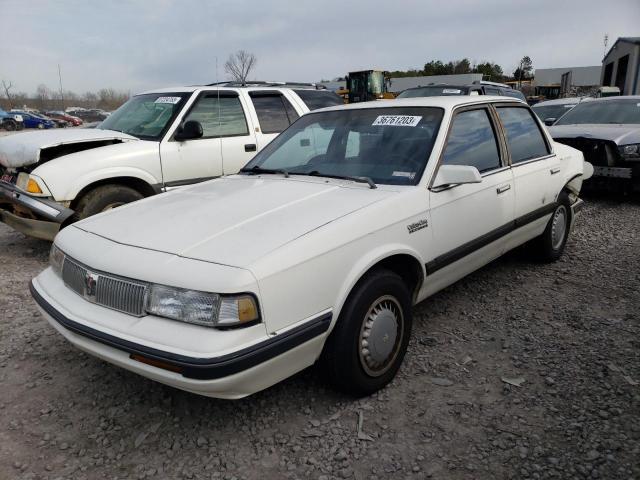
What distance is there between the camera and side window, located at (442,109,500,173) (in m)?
3.36

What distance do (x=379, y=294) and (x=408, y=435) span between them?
0.72 metres

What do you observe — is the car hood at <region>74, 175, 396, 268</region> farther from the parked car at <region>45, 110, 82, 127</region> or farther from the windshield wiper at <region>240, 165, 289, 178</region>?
the parked car at <region>45, 110, 82, 127</region>

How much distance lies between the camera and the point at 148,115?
5.90 m

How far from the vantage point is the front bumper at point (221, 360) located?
2.05 meters

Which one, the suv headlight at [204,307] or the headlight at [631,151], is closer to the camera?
the suv headlight at [204,307]

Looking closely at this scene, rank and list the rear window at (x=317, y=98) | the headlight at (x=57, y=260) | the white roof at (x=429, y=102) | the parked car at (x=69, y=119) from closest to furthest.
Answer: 1. the headlight at (x=57, y=260)
2. the white roof at (x=429, y=102)
3. the rear window at (x=317, y=98)
4. the parked car at (x=69, y=119)

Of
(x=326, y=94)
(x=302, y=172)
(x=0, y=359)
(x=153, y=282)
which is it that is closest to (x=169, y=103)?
(x=326, y=94)

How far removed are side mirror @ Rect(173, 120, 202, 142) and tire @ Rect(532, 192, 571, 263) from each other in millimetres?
3640

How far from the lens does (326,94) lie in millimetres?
7133

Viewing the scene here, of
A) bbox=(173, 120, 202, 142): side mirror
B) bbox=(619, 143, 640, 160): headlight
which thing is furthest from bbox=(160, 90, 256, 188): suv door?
bbox=(619, 143, 640, 160): headlight

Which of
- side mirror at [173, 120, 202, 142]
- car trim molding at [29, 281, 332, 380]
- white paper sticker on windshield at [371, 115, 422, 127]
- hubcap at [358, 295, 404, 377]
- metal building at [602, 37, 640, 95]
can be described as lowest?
hubcap at [358, 295, 404, 377]

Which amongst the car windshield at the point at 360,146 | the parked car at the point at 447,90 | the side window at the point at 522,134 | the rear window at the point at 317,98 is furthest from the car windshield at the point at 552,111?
the car windshield at the point at 360,146

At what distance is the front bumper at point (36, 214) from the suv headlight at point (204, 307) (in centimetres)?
308

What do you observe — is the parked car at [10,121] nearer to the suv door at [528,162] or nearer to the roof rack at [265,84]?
the roof rack at [265,84]
